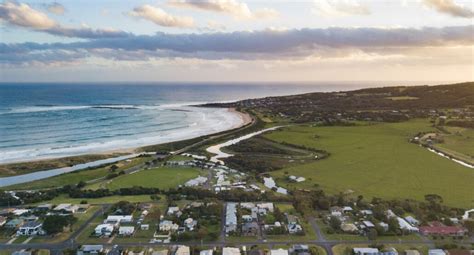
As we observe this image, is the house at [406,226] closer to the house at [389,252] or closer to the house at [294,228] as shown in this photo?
the house at [389,252]

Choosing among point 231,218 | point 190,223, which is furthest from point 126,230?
point 231,218

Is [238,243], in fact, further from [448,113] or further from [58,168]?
[448,113]

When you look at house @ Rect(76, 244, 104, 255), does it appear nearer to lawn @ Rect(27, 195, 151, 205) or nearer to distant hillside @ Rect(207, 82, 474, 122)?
lawn @ Rect(27, 195, 151, 205)

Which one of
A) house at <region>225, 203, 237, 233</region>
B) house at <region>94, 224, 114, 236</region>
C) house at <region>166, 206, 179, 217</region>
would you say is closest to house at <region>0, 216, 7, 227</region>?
house at <region>94, 224, 114, 236</region>

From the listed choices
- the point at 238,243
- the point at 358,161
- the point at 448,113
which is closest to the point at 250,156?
the point at 358,161

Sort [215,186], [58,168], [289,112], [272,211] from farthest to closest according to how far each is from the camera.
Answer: [289,112] → [58,168] → [215,186] → [272,211]

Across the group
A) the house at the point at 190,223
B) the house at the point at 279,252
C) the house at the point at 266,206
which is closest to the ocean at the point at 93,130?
the house at the point at 190,223

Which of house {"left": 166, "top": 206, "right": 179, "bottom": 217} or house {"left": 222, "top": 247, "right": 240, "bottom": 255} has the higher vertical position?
house {"left": 166, "top": 206, "right": 179, "bottom": 217}
